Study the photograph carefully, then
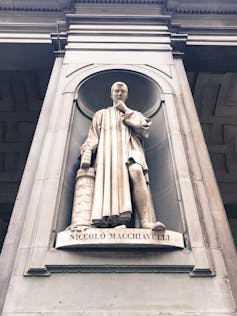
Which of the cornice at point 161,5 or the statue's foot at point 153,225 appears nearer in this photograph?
the statue's foot at point 153,225

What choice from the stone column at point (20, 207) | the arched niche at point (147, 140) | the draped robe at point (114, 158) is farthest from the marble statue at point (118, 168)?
the stone column at point (20, 207)

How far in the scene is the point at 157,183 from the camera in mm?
6703

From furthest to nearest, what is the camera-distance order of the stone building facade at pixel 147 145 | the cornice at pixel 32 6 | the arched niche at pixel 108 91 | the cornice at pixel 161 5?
1. the cornice at pixel 32 6
2. the cornice at pixel 161 5
3. the arched niche at pixel 108 91
4. the stone building facade at pixel 147 145

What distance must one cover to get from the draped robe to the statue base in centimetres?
36

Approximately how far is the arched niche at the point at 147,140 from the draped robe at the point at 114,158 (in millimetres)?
532

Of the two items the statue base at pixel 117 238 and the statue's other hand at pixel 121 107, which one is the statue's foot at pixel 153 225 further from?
the statue's other hand at pixel 121 107

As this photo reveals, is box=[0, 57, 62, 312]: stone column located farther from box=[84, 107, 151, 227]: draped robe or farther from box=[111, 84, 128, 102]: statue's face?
box=[111, 84, 128, 102]: statue's face

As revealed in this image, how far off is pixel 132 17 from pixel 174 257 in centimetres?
747

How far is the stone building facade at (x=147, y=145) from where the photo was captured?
4.61 meters

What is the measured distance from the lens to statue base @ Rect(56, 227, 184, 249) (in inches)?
192

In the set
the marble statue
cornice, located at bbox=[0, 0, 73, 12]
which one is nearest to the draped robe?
the marble statue

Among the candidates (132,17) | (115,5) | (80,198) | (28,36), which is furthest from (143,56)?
(80,198)

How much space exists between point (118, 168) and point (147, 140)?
5.97 feet

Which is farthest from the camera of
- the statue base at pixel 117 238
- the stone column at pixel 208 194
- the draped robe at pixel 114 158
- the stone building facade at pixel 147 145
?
the draped robe at pixel 114 158
